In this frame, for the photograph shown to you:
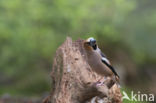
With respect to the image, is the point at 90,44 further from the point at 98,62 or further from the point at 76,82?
the point at 76,82

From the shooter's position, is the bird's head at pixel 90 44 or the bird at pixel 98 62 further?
the bird at pixel 98 62

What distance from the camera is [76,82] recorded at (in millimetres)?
4070

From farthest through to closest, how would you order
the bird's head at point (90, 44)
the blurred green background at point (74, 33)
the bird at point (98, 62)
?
1. the blurred green background at point (74, 33)
2. the bird at point (98, 62)
3. the bird's head at point (90, 44)

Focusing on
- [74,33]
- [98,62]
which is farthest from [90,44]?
[74,33]

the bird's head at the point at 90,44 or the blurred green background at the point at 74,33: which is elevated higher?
the blurred green background at the point at 74,33

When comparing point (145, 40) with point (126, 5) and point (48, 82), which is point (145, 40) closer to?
point (126, 5)

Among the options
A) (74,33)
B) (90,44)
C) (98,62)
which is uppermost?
(74,33)

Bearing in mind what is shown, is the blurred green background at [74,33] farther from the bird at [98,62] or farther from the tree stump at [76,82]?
the bird at [98,62]

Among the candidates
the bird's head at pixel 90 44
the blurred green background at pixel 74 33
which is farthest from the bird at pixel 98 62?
the blurred green background at pixel 74 33

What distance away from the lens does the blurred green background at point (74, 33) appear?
10234 millimetres

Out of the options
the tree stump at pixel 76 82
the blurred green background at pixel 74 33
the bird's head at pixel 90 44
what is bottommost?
the tree stump at pixel 76 82

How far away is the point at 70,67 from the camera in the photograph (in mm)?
4188

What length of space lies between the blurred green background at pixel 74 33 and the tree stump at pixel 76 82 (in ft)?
18.7

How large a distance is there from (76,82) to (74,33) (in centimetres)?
684
